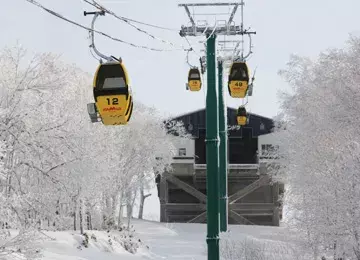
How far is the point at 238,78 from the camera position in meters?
15.0

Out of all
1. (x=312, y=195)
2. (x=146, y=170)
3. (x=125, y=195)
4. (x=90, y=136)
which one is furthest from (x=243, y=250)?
(x=146, y=170)

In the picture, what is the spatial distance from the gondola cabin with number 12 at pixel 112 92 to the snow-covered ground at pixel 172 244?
13.6 meters

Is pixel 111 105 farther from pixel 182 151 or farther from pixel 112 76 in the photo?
pixel 182 151

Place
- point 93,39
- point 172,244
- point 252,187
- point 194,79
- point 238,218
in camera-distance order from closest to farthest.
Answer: point 93,39 < point 194,79 < point 172,244 < point 252,187 < point 238,218

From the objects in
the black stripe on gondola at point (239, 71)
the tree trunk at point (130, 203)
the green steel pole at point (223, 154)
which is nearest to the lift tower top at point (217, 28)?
the black stripe on gondola at point (239, 71)

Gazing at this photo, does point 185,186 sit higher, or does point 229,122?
point 229,122

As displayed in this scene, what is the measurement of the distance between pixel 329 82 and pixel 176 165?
1906cm

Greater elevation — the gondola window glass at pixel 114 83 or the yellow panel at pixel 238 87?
the yellow panel at pixel 238 87

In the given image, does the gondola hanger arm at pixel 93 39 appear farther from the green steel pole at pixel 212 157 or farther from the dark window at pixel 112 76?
the green steel pole at pixel 212 157

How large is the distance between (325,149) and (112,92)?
1608 cm

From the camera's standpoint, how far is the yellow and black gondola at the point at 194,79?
1627 centimetres

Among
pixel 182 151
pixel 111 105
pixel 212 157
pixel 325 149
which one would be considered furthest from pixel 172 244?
pixel 111 105

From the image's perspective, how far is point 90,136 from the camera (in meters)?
28.5

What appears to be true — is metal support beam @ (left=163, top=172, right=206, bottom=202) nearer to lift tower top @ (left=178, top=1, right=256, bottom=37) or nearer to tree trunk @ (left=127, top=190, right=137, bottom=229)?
tree trunk @ (left=127, top=190, right=137, bottom=229)
